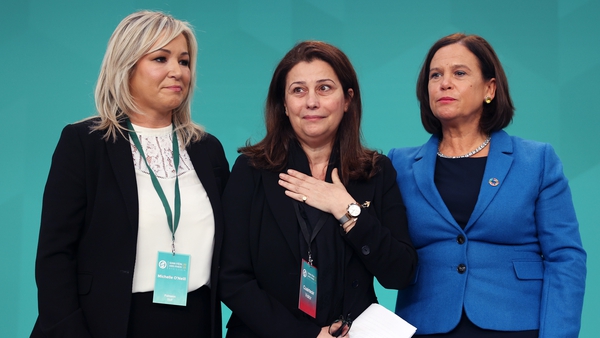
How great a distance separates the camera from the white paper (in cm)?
222

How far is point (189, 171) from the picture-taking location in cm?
250

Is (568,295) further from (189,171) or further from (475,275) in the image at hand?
(189,171)

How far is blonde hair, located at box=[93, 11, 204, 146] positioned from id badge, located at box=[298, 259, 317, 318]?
84cm

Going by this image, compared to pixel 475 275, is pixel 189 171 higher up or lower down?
higher up

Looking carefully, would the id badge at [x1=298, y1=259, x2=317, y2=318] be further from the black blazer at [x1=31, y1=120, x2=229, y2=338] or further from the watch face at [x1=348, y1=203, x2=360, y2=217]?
the black blazer at [x1=31, y1=120, x2=229, y2=338]

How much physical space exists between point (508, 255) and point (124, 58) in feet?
5.27

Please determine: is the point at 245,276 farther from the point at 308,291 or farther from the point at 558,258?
the point at 558,258

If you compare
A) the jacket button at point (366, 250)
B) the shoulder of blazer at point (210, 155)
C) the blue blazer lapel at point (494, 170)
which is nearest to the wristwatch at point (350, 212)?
the jacket button at point (366, 250)

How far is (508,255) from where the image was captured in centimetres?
242

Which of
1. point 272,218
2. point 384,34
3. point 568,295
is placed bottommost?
point 568,295

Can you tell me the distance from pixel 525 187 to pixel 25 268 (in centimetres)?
359

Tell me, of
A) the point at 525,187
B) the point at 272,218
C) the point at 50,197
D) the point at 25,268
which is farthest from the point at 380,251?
the point at 25,268

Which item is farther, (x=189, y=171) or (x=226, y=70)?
(x=226, y=70)

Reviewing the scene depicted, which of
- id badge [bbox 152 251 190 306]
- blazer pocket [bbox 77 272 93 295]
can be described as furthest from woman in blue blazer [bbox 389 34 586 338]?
blazer pocket [bbox 77 272 93 295]
